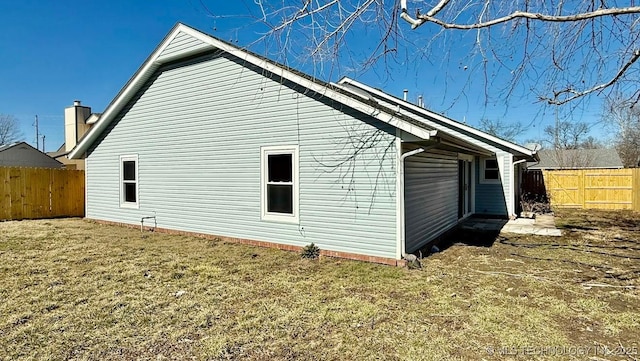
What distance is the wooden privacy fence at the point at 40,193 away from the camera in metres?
12.1

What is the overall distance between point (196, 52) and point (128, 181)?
4.65 meters

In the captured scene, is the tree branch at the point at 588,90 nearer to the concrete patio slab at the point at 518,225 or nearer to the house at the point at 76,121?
the concrete patio slab at the point at 518,225

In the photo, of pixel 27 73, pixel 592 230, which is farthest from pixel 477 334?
pixel 27 73

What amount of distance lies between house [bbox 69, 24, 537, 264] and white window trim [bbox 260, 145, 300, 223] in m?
0.03

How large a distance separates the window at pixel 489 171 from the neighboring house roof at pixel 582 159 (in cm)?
2164

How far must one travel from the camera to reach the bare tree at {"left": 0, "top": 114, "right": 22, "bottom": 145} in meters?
42.6

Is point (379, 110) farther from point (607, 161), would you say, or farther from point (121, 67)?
point (607, 161)

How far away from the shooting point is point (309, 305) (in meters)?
4.46

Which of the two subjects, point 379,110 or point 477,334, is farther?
point 379,110

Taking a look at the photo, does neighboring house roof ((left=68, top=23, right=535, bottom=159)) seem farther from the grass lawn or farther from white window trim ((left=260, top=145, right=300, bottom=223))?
the grass lawn

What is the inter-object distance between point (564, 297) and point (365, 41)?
446cm

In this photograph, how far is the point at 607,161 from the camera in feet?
105

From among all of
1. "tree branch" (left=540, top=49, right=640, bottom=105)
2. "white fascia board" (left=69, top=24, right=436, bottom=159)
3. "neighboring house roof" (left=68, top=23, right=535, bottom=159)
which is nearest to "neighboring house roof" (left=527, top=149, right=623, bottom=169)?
"neighboring house roof" (left=68, top=23, right=535, bottom=159)

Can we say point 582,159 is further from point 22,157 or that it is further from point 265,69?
point 22,157
